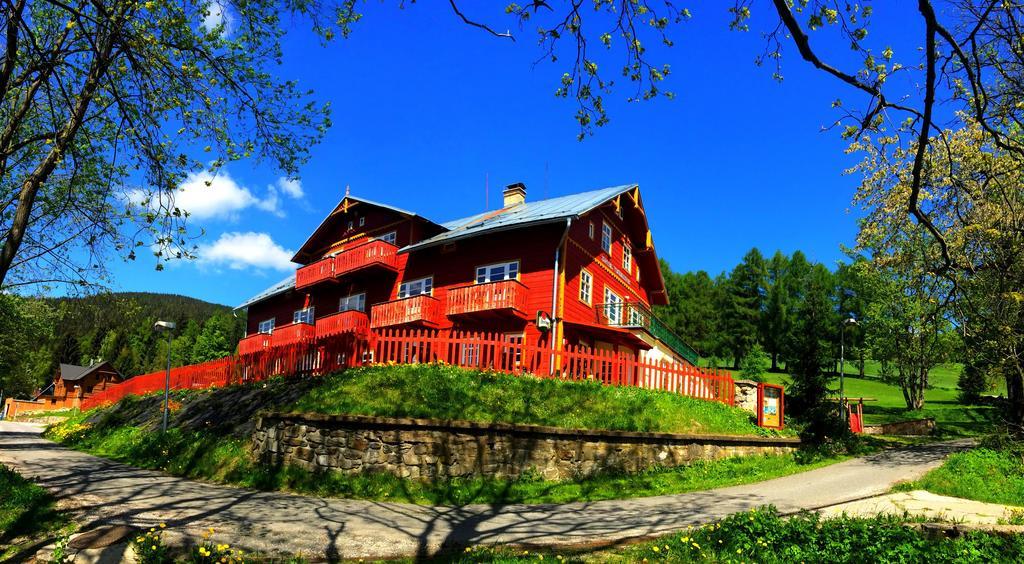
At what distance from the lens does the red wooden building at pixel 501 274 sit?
2408cm

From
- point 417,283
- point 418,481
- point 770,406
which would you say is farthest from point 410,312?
point 770,406

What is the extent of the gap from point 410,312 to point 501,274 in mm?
4147

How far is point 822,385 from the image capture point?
21.2m

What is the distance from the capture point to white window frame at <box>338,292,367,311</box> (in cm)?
3135

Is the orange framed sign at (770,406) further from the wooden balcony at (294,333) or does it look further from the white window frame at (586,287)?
the wooden balcony at (294,333)

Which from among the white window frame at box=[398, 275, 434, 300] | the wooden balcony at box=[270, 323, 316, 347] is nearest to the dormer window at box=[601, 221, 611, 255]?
the white window frame at box=[398, 275, 434, 300]

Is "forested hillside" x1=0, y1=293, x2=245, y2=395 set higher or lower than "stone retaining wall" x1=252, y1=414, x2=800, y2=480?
higher

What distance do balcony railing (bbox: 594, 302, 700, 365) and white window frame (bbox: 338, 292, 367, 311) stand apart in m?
12.0

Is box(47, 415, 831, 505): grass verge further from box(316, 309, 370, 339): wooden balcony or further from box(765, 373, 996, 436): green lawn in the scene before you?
box(316, 309, 370, 339): wooden balcony

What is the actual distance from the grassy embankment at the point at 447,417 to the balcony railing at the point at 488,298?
6.67 m

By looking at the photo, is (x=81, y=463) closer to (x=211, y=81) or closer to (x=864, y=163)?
(x=211, y=81)

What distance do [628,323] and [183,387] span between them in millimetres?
20814

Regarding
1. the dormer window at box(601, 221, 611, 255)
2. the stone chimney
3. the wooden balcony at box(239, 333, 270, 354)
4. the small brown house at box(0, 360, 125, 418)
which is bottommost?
the small brown house at box(0, 360, 125, 418)

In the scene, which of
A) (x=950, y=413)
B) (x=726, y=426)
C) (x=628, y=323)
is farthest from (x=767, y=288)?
(x=726, y=426)
